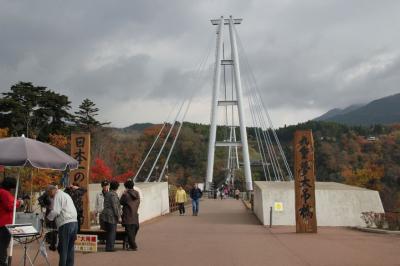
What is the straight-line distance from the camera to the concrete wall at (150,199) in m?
15.4

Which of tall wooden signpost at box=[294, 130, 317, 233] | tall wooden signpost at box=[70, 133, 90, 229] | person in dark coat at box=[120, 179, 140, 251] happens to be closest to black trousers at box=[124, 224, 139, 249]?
person in dark coat at box=[120, 179, 140, 251]

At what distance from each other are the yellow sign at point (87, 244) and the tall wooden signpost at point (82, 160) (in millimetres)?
2921

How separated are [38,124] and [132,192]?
22.5m

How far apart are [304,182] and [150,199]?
7.01 metres

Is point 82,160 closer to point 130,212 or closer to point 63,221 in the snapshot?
point 130,212

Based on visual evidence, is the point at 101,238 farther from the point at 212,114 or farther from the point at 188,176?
the point at 188,176

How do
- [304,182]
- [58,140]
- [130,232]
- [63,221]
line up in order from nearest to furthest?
[63,221]
[130,232]
[304,182]
[58,140]

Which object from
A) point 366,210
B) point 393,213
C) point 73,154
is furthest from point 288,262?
point 366,210

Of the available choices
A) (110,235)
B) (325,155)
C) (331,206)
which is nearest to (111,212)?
(110,235)

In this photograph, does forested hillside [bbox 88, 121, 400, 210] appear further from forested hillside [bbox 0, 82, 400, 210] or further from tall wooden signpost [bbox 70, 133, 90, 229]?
tall wooden signpost [bbox 70, 133, 90, 229]

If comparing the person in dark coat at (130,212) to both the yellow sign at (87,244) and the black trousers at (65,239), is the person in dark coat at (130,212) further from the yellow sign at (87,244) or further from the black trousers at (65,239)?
the black trousers at (65,239)

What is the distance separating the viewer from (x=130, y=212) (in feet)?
29.3

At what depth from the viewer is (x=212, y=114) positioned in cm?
3231

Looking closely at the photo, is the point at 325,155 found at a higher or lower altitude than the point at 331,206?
higher
